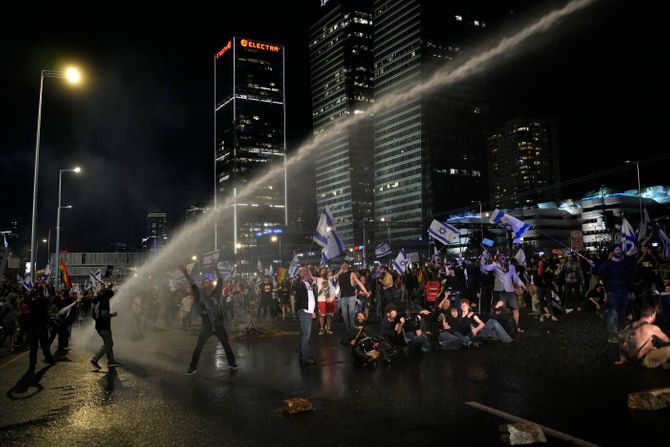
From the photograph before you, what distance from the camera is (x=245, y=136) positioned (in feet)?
618

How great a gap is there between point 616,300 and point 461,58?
579ft

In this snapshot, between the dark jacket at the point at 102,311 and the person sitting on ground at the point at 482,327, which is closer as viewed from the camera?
the dark jacket at the point at 102,311

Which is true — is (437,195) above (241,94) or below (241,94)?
below

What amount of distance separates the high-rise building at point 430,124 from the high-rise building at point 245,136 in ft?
154

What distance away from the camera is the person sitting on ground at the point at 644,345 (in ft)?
26.0

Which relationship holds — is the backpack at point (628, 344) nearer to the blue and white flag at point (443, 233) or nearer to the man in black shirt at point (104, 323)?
the man in black shirt at point (104, 323)

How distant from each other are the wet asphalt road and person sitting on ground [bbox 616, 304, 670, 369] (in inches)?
8.1

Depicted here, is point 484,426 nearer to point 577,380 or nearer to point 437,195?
point 577,380

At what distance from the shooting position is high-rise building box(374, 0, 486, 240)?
514 ft

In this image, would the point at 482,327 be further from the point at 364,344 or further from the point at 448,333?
the point at 364,344

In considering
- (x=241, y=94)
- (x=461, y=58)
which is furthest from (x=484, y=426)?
(x=241, y=94)

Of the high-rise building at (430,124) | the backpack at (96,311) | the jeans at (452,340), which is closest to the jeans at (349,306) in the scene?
the jeans at (452,340)

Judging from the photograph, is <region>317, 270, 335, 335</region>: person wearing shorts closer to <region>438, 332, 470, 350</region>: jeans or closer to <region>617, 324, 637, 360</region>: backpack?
<region>438, 332, 470, 350</region>: jeans

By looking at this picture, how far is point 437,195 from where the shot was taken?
156 meters
